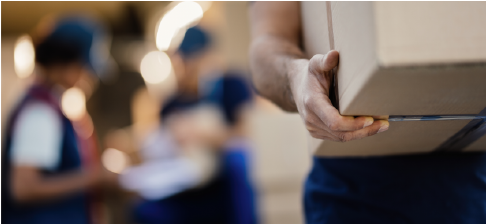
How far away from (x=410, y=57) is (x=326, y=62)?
0.11 meters

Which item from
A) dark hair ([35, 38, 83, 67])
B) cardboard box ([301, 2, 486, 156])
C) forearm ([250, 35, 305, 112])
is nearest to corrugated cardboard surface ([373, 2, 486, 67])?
cardboard box ([301, 2, 486, 156])

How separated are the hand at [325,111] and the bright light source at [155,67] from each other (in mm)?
4239

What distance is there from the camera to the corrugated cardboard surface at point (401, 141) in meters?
0.48

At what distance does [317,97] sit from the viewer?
430 millimetres

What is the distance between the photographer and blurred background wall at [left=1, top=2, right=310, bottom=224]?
78.7 inches

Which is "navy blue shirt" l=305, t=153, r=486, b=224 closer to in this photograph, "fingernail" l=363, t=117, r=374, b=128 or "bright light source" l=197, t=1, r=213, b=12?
"fingernail" l=363, t=117, r=374, b=128

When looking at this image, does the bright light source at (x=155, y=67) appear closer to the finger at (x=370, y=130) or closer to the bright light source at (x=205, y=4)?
the bright light source at (x=205, y=4)

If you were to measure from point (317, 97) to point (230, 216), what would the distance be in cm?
151

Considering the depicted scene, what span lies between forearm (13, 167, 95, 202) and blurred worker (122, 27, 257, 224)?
319 mm

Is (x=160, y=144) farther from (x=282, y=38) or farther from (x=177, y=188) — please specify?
(x=282, y=38)

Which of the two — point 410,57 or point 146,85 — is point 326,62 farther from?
point 146,85

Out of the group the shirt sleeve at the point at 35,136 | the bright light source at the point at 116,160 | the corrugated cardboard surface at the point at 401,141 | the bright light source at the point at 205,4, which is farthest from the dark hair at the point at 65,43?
the bright light source at the point at 205,4

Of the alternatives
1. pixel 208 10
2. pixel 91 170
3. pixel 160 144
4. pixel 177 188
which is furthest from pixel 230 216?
pixel 208 10

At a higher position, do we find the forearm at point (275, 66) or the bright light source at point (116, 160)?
the forearm at point (275, 66)
